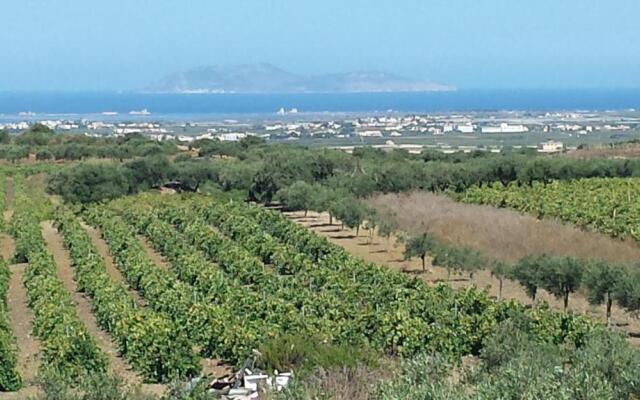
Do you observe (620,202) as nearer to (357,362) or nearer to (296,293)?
(296,293)

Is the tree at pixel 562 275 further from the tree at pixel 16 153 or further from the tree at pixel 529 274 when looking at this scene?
the tree at pixel 16 153

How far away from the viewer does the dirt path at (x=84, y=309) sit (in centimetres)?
1803

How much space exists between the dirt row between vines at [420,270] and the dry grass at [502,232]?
1286 mm

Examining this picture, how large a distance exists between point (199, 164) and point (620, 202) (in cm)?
2534

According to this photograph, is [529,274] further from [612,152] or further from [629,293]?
[612,152]

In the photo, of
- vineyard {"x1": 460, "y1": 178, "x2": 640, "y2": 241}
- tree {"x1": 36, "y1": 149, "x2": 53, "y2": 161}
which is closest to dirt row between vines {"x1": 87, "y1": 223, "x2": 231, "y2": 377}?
vineyard {"x1": 460, "y1": 178, "x2": 640, "y2": 241}

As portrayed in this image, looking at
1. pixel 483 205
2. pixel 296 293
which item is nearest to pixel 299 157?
pixel 483 205

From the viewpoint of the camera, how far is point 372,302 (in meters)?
22.2

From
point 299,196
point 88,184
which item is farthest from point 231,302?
point 88,184

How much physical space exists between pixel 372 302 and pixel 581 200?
20221 millimetres

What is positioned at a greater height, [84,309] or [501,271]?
[501,271]

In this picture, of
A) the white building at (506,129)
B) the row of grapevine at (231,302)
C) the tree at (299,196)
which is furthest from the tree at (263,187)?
the white building at (506,129)

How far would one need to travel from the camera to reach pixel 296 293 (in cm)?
2316

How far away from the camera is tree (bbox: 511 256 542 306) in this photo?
23750 mm
